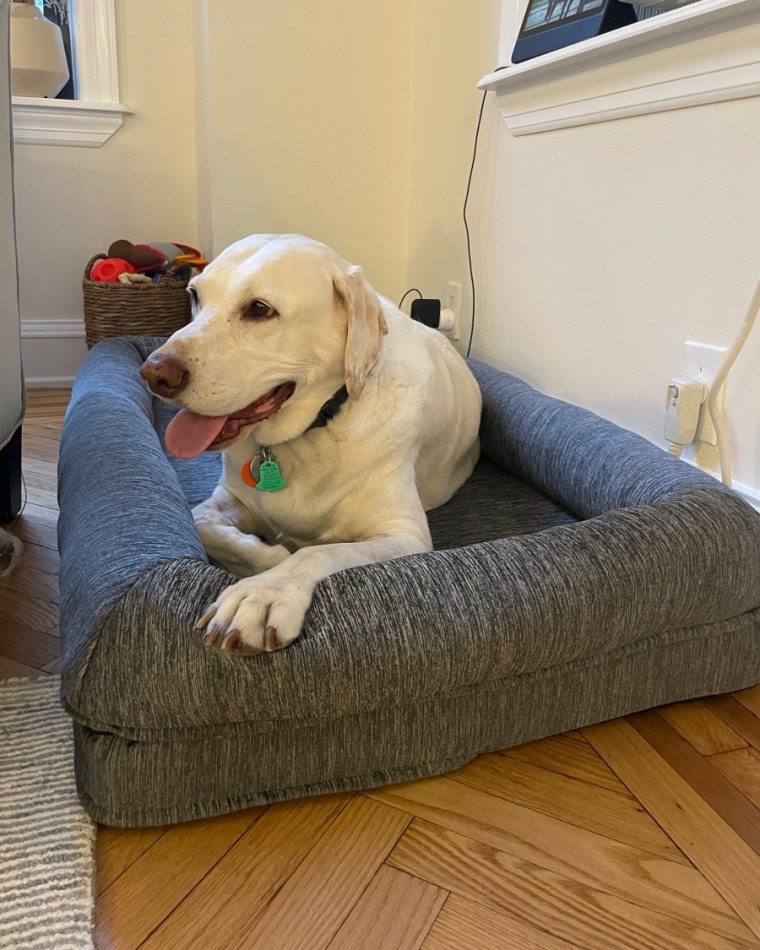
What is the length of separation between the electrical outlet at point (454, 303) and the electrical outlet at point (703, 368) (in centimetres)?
112

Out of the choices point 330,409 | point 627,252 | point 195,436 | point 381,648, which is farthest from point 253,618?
point 627,252

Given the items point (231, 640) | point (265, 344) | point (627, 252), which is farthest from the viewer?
point (627, 252)

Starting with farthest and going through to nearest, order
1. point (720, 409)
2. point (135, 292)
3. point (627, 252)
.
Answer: point (135, 292) < point (627, 252) < point (720, 409)

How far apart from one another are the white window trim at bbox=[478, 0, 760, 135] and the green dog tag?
1.05m

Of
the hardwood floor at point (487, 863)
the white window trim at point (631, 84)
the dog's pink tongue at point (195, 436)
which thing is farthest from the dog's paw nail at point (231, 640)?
the white window trim at point (631, 84)

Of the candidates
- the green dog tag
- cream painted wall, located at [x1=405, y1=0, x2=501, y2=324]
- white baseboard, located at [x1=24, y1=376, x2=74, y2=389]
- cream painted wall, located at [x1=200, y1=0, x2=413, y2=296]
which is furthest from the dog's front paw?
white baseboard, located at [x1=24, y1=376, x2=74, y2=389]

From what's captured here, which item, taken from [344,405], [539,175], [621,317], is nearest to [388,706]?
[344,405]

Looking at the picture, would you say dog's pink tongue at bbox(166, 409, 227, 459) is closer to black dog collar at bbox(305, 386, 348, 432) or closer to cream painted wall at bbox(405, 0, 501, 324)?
black dog collar at bbox(305, 386, 348, 432)

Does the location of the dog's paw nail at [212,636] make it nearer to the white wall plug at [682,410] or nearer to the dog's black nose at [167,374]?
the dog's black nose at [167,374]

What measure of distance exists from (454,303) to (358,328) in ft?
4.98

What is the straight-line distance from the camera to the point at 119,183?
3146mm

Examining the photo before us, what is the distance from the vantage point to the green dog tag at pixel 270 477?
131cm

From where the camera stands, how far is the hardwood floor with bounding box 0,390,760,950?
2.72ft

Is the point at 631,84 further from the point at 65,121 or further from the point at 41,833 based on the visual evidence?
the point at 65,121
